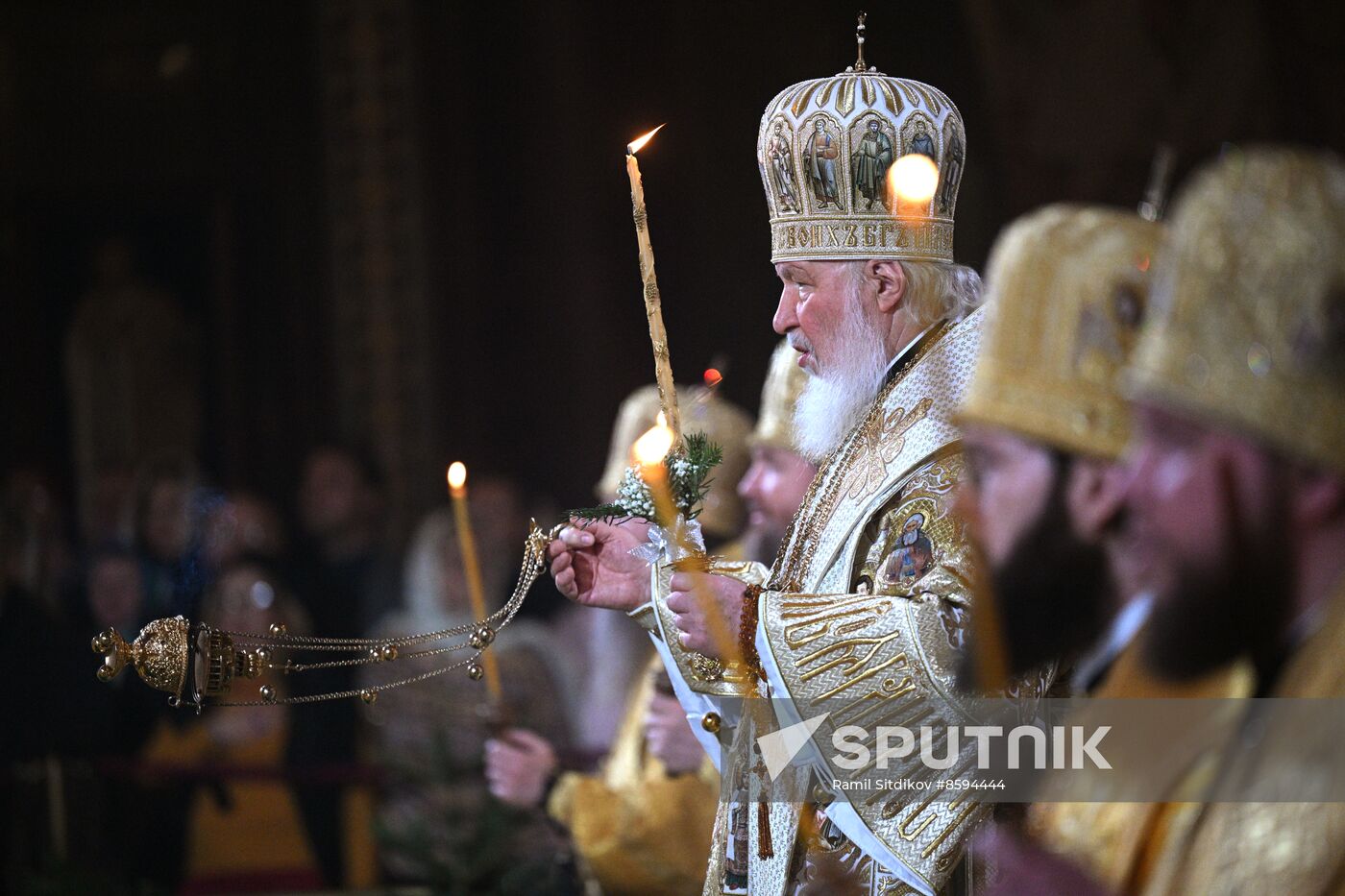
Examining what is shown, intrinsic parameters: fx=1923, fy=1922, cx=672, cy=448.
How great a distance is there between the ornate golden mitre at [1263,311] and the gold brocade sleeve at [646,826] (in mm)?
3293

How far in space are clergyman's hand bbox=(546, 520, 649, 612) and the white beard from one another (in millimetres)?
435

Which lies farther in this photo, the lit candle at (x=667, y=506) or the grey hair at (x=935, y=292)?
the grey hair at (x=935, y=292)

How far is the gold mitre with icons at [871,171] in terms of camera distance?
361 centimetres

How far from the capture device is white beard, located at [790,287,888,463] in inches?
140

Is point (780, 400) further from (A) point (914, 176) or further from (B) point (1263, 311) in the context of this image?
(B) point (1263, 311)

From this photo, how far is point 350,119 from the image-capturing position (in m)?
10.7

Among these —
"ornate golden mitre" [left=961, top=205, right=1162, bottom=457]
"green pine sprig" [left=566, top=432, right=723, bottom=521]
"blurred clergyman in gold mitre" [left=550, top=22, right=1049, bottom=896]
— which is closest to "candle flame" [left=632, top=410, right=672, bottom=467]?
"green pine sprig" [left=566, top=432, right=723, bottom=521]

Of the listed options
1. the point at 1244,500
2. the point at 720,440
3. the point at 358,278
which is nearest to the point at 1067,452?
the point at 1244,500

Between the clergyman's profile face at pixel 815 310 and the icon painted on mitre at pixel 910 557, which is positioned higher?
the clergyman's profile face at pixel 815 310

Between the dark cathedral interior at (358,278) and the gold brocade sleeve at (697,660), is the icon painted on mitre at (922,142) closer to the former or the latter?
the gold brocade sleeve at (697,660)

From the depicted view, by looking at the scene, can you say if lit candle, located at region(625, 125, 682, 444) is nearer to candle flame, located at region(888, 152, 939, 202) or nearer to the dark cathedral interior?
candle flame, located at region(888, 152, 939, 202)

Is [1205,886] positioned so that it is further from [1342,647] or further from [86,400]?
[86,400]

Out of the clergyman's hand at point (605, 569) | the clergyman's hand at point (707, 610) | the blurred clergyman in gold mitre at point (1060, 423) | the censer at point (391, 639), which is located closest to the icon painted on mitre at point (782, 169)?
the censer at point (391, 639)

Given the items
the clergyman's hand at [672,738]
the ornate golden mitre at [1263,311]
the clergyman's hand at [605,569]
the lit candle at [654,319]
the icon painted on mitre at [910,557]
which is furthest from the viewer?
the clergyman's hand at [672,738]
